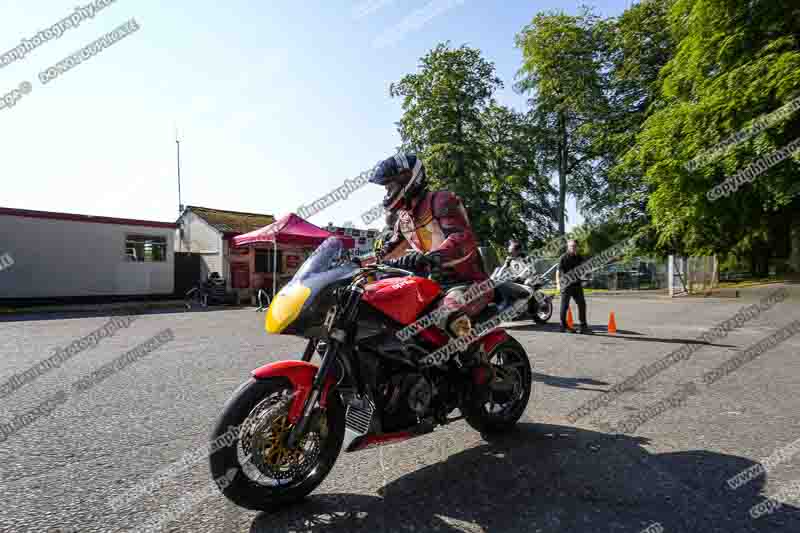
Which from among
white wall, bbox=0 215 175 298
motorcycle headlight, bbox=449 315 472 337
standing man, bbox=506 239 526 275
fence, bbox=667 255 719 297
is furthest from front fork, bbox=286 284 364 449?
white wall, bbox=0 215 175 298

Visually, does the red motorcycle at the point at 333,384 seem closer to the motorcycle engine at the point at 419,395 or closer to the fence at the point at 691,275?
the motorcycle engine at the point at 419,395

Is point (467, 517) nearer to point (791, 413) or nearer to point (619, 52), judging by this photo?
point (791, 413)

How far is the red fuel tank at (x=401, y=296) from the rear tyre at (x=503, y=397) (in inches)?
34.3

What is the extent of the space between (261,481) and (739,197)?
65.9 ft

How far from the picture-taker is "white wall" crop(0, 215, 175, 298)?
1770 centimetres

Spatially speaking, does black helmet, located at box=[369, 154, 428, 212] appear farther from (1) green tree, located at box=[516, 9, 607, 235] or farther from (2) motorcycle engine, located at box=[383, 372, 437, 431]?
(1) green tree, located at box=[516, 9, 607, 235]

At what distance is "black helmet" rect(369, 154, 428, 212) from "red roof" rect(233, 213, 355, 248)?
1304 centimetres

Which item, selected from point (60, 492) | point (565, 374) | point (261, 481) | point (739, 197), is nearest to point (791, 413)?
point (565, 374)

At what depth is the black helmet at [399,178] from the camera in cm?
329

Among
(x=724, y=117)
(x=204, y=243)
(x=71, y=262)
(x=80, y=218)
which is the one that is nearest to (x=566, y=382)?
(x=724, y=117)

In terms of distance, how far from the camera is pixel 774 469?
2865mm

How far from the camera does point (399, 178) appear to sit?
330cm

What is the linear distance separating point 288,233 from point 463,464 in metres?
14.2

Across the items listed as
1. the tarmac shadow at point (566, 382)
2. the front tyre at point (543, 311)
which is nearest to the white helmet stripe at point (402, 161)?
the tarmac shadow at point (566, 382)
